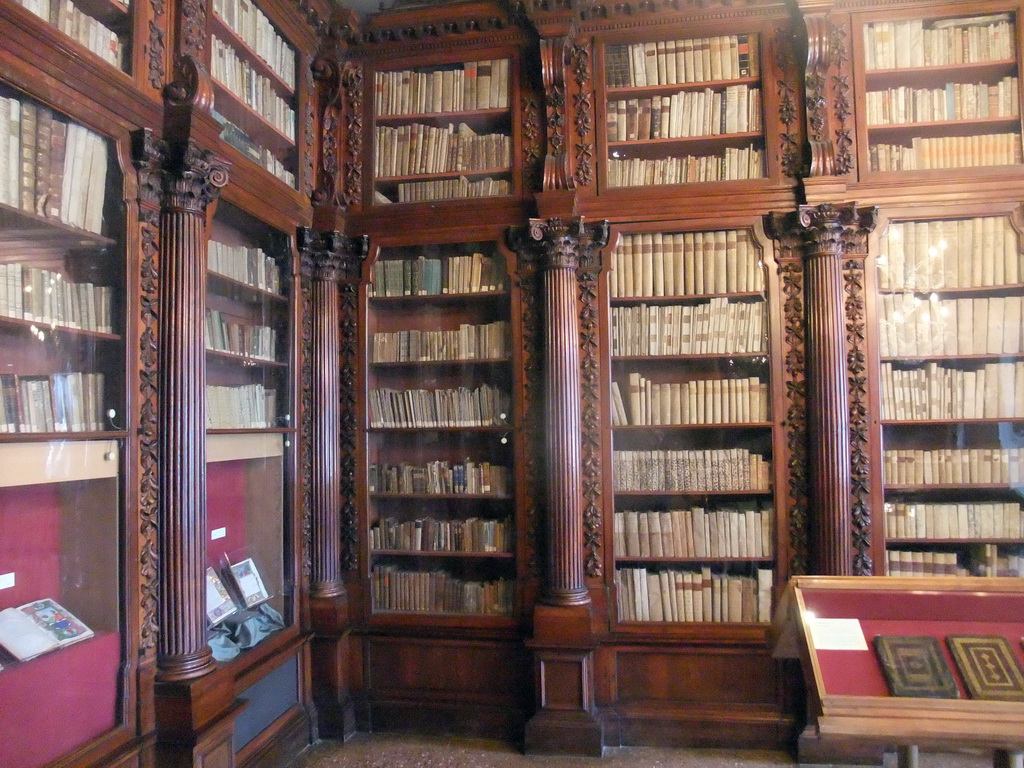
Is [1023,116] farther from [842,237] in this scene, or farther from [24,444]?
[24,444]

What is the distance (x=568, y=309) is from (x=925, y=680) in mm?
2248

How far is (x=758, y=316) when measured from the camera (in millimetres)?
3518

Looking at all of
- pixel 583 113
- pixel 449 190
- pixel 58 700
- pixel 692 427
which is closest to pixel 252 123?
pixel 449 190

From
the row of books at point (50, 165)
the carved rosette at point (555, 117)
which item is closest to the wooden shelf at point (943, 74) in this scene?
the carved rosette at point (555, 117)

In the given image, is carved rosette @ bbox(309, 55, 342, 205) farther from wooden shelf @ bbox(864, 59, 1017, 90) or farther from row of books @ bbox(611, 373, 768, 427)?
wooden shelf @ bbox(864, 59, 1017, 90)

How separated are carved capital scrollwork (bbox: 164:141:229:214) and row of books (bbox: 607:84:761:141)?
1.98 metres

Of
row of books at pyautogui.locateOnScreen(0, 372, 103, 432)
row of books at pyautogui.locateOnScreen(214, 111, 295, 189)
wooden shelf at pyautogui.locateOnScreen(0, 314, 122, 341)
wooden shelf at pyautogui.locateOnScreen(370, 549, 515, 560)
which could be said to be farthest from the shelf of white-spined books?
wooden shelf at pyautogui.locateOnScreen(370, 549, 515, 560)

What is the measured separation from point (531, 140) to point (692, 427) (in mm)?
1679

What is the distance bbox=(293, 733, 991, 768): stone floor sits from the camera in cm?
327

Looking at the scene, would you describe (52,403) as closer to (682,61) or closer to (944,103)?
(682,61)

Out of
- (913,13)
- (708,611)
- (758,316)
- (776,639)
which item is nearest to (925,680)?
(776,639)

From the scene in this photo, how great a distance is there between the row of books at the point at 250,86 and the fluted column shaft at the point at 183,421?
63 centimetres

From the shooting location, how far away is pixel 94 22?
2.37 metres

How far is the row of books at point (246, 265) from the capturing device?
116 inches
